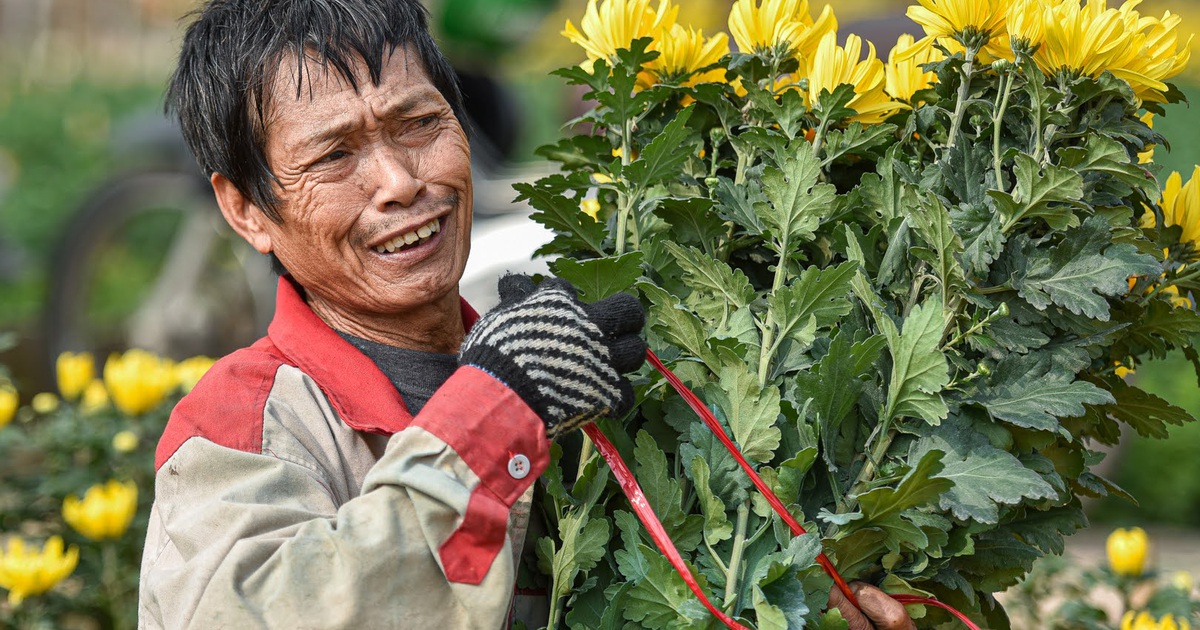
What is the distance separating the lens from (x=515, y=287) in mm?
1612

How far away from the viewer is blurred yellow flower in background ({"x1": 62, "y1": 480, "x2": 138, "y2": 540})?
3.22 m

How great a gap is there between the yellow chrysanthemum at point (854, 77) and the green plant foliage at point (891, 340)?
0.04 meters

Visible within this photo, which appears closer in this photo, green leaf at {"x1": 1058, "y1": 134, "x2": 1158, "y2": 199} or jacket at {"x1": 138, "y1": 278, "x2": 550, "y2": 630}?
jacket at {"x1": 138, "y1": 278, "x2": 550, "y2": 630}

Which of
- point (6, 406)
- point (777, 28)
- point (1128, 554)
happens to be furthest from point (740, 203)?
point (6, 406)

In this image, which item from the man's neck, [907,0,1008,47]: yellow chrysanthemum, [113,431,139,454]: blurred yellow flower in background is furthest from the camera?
[113,431,139,454]: blurred yellow flower in background

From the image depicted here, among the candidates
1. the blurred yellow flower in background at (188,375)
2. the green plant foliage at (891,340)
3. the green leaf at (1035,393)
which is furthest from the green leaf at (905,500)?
the blurred yellow flower in background at (188,375)

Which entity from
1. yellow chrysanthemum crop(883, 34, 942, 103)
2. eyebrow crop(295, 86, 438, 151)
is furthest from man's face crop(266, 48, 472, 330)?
yellow chrysanthemum crop(883, 34, 942, 103)

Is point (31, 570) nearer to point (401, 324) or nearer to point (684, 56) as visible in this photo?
point (401, 324)

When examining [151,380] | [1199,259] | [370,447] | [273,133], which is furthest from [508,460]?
[151,380]

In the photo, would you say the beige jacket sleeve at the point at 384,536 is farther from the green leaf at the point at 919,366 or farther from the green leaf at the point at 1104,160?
the green leaf at the point at 1104,160

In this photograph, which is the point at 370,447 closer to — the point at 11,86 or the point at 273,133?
the point at 273,133

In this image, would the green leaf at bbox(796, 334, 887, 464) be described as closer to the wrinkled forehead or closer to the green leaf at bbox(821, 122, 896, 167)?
the green leaf at bbox(821, 122, 896, 167)

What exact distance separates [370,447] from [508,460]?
0.31 meters

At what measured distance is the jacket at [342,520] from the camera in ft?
4.54
